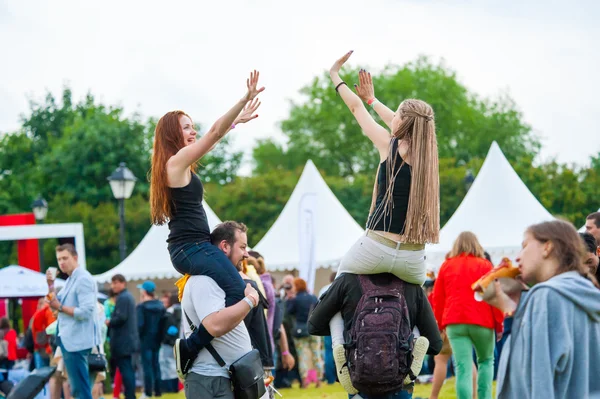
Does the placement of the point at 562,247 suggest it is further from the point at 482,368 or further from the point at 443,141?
the point at 443,141

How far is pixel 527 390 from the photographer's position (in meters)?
3.97

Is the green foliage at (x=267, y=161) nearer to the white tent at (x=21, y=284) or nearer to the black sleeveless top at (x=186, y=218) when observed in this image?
the white tent at (x=21, y=284)

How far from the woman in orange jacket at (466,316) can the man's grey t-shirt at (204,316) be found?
13.6 ft

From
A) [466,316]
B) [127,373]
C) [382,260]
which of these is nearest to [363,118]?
[382,260]

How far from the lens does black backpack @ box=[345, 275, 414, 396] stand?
17.9 feet

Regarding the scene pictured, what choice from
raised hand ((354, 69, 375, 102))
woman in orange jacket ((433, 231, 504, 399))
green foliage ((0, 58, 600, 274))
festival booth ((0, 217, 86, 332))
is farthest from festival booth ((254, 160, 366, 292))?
green foliage ((0, 58, 600, 274))

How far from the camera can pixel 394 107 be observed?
200 feet

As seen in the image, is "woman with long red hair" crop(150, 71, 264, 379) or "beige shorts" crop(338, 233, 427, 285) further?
"woman with long red hair" crop(150, 71, 264, 379)

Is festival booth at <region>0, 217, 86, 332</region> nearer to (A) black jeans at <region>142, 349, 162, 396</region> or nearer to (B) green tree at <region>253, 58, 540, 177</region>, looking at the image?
(A) black jeans at <region>142, 349, 162, 396</region>

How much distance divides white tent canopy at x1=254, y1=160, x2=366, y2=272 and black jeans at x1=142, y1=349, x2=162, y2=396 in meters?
6.34

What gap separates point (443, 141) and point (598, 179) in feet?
57.3

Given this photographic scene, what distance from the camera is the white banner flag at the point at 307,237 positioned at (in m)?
20.8

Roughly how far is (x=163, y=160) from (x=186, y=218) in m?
0.40

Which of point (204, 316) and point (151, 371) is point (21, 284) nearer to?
point (151, 371)
